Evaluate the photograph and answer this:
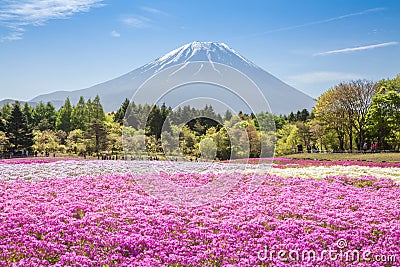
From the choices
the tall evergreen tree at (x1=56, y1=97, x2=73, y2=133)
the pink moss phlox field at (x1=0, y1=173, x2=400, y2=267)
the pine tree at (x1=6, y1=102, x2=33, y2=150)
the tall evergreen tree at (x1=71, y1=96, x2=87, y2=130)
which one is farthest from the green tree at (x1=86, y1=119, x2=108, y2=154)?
the pink moss phlox field at (x1=0, y1=173, x2=400, y2=267)

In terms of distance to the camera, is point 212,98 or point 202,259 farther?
point 212,98

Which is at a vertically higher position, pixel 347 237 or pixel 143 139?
pixel 143 139

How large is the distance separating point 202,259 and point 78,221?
348cm

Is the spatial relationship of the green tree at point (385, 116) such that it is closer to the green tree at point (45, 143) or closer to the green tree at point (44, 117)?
the green tree at point (45, 143)

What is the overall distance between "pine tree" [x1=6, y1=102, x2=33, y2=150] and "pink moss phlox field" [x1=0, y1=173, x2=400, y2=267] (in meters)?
48.7

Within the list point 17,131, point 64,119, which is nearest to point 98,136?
point 17,131

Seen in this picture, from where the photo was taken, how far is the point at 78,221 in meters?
9.73

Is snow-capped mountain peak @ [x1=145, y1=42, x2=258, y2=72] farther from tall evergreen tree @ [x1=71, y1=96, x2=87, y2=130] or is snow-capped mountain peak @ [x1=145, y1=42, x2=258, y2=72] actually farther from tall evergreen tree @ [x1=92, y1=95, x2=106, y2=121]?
tall evergreen tree @ [x1=71, y1=96, x2=87, y2=130]

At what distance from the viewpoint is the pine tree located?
5875 cm

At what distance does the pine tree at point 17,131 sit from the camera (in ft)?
193

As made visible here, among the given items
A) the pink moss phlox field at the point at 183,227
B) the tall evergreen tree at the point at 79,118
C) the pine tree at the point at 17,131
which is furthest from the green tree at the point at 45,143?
the pink moss phlox field at the point at 183,227

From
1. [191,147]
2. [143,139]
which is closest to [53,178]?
[143,139]

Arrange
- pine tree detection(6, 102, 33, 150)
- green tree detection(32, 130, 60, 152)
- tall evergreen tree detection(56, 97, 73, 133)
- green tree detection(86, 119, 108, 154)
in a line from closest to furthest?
green tree detection(86, 119, 108, 154)
pine tree detection(6, 102, 33, 150)
green tree detection(32, 130, 60, 152)
tall evergreen tree detection(56, 97, 73, 133)

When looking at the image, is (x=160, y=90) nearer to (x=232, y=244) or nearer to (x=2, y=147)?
(x=232, y=244)
